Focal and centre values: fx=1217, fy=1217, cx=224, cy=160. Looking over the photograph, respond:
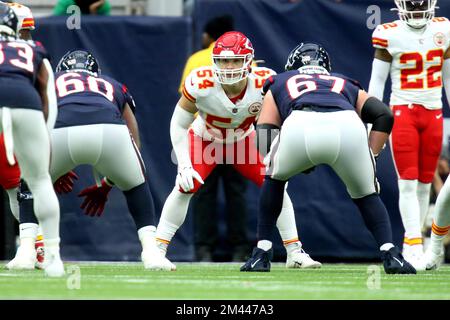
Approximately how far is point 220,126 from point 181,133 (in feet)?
0.93

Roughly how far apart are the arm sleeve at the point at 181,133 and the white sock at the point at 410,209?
1548 millimetres

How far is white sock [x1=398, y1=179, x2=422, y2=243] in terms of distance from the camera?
829 cm

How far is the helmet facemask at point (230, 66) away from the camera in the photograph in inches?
306

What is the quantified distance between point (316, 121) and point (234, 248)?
3.16 m

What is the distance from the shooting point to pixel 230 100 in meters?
7.93

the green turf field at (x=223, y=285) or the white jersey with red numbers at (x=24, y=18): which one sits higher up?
the white jersey with red numbers at (x=24, y=18)

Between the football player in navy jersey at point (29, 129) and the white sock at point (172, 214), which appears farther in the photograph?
the white sock at point (172, 214)

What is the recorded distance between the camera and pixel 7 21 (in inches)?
265

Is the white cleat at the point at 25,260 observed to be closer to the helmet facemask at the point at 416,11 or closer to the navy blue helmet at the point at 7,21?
the navy blue helmet at the point at 7,21

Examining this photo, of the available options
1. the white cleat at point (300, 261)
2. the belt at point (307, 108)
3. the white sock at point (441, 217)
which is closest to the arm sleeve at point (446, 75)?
the white sock at point (441, 217)

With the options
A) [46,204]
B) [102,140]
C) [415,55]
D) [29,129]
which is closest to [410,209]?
[415,55]
